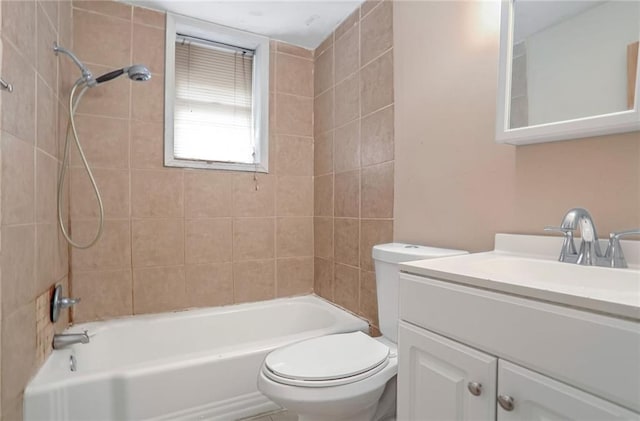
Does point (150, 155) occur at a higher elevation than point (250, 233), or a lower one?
higher

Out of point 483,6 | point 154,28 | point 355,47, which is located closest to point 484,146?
point 483,6

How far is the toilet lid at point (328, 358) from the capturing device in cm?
115

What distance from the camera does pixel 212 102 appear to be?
2.22 m

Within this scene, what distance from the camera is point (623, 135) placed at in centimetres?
89

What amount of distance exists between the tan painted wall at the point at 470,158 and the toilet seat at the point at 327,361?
1.82ft

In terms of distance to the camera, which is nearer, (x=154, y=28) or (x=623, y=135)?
(x=623, y=135)

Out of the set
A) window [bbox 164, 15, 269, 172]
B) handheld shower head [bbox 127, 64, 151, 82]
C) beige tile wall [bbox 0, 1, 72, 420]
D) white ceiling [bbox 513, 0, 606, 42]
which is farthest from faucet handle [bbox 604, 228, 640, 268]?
handheld shower head [bbox 127, 64, 151, 82]

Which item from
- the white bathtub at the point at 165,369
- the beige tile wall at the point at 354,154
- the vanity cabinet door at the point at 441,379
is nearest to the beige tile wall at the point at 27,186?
the white bathtub at the point at 165,369

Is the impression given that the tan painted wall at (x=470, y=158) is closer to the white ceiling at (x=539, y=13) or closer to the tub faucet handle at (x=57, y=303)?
the white ceiling at (x=539, y=13)

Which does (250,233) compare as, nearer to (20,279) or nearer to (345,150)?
(345,150)

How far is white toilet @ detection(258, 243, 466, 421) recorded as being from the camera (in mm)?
1106

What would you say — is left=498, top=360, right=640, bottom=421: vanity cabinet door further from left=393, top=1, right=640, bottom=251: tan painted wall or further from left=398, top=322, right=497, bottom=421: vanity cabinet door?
left=393, top=1, right=640, bottom=251: tan painted wall

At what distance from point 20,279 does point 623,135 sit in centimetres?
191

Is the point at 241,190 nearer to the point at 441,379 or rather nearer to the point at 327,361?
the point at 327,361
